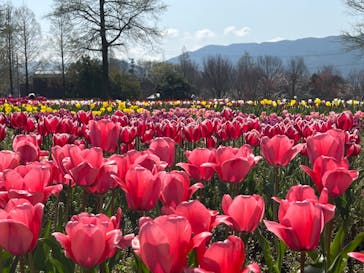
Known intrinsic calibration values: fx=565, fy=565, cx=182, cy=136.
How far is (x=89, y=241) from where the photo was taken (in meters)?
1.44

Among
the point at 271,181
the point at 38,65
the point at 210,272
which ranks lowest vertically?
the point at 271,181

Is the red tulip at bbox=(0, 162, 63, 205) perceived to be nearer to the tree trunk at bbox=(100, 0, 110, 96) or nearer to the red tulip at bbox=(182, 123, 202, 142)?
the red tulip at bbox=(182, 123, 202, 142)

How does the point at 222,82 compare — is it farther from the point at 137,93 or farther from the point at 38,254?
the point at 38,254

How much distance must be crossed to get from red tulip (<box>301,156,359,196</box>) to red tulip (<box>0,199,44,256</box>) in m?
1.07

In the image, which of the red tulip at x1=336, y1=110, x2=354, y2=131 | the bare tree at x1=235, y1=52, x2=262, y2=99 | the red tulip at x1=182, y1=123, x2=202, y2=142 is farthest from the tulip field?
the bare tree at x1=235, y1=52, x2=262, y2=99

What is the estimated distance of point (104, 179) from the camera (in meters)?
2.25

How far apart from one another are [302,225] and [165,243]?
1.55ft

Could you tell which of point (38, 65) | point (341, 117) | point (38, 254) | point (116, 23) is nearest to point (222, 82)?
point (38, 65)

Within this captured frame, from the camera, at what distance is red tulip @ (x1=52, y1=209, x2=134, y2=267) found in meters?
1.44

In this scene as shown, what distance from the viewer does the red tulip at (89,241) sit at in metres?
1.44

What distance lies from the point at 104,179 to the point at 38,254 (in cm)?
38

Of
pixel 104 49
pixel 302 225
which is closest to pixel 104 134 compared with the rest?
pixel 302 225

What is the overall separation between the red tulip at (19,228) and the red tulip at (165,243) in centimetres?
38

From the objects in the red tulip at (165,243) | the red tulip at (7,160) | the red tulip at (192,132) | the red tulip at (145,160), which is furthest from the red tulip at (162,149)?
the red tulip at (192,132)
